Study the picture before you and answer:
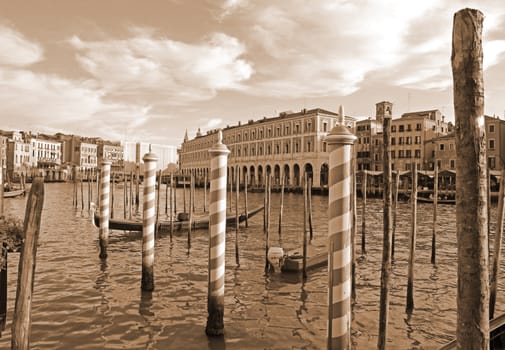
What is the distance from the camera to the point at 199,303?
5258 mm

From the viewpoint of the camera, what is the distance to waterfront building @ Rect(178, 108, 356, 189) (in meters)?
36.3

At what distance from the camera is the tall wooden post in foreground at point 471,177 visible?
1952 millimetres

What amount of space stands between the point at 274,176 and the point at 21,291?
1552 inches

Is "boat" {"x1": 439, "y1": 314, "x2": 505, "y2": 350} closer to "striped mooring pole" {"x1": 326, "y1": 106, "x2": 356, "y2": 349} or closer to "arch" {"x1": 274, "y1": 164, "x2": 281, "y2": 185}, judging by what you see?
"striped mooring pole" {"x1": 326, "y1": 106, "x2": 356, "y2": 349}

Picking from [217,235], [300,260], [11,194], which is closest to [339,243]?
[217,235]

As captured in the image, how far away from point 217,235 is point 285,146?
36212 millimetres

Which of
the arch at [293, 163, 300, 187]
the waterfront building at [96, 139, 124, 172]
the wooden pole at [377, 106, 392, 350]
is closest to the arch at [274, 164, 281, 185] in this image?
the arch at [293, 163, 300, 187]

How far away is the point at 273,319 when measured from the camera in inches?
188

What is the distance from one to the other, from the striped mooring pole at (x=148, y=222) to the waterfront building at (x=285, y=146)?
24.8m

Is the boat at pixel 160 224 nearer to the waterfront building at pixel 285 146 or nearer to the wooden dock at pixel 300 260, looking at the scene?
the wooden dock at pixel 300 260

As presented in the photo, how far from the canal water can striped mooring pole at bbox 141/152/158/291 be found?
0.90 ft

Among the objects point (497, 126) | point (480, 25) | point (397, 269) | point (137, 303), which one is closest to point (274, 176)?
point (497, 126)

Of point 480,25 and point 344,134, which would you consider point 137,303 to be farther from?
point 480,25

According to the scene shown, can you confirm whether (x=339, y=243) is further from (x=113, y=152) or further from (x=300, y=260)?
(x=113, y=152)
